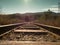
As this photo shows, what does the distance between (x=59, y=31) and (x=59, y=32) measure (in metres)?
0.06

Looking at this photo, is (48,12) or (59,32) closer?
(59,32)

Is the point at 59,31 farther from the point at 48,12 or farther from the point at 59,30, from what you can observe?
the point at 48,12

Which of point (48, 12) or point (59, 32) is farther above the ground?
point (59, 32)

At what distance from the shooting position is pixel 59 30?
28.1 ft

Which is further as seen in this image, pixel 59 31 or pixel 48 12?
pixel 48 12

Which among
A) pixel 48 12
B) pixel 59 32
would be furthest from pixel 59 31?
pixel 48 12

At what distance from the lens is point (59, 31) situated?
8664 millimetres

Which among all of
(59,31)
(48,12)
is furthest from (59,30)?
(48,12)

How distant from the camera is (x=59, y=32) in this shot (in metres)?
8.68

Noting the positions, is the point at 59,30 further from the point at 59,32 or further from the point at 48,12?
the point at 48,12

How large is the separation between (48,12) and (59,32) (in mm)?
85004

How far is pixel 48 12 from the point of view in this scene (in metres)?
92.9

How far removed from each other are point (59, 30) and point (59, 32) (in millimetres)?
154

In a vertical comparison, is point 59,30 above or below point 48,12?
above
